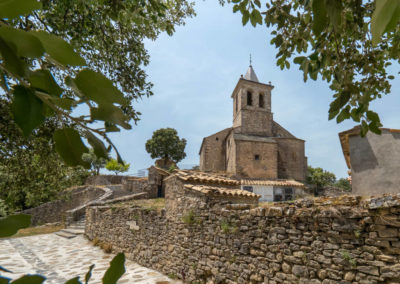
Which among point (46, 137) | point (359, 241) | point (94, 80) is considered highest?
point (46, 137)

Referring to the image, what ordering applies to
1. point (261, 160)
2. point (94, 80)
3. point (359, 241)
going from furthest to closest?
point (261, 160), point (359, 241), point (94, 80)

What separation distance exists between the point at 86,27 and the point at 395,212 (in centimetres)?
447

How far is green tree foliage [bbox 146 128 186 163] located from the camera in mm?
33594

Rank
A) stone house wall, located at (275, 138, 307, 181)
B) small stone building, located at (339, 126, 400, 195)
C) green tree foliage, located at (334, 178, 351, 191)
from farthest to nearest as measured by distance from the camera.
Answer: green tree foliage, located at (334, 178, 351, 191)
stone house wall, located at (275, 138, 307, 181)
small stone building, located at (339, 126, 400, 195)

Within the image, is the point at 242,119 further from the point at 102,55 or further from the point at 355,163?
the point at 102,55

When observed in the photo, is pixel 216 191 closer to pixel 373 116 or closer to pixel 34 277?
pixel 373 116

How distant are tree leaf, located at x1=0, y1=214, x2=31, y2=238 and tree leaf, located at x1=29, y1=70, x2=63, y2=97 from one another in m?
0.27

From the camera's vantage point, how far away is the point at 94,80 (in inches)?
→ 16.4

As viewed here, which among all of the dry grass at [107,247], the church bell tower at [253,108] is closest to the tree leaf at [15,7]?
the dry grass at [107,247]

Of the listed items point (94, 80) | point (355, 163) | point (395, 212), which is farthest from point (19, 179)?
point (355, 163)

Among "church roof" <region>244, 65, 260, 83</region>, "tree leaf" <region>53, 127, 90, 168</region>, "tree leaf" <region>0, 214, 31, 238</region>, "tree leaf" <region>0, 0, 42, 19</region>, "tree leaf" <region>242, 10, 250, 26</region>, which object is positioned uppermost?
"church roof" <region>244, 65, 260, 83</region>

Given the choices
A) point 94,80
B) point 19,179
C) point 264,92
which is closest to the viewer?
point 94,80

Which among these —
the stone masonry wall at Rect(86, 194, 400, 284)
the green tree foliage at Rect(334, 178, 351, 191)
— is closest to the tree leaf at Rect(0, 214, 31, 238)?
the stone masonry wall at Rect(86, 194, 400, 284)

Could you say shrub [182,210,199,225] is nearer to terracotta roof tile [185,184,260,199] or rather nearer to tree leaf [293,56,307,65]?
terracotta roof tile [185,184,260,199]
